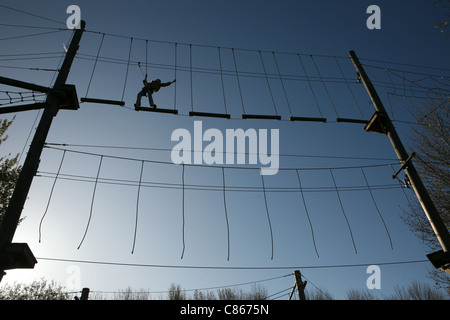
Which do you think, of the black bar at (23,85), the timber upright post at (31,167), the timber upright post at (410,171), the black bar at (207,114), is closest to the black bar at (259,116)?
the black bar at (207,114)

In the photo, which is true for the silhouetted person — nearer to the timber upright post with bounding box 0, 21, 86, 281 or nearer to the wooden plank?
the wooden plank

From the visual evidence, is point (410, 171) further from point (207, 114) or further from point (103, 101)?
point (103, 101)

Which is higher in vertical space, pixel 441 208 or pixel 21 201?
pixel 441 208

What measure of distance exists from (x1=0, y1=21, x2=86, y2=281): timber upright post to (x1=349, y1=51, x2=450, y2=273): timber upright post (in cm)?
724

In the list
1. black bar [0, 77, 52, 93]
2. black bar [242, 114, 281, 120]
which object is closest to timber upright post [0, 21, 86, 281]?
black bar [0, 77, 52, 93]

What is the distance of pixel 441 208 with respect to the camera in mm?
11828

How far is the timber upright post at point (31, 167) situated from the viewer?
13.8 feet

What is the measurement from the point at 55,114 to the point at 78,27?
2.97 meters

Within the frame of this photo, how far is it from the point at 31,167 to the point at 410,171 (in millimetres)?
7888

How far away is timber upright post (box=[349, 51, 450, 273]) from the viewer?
216 inches
